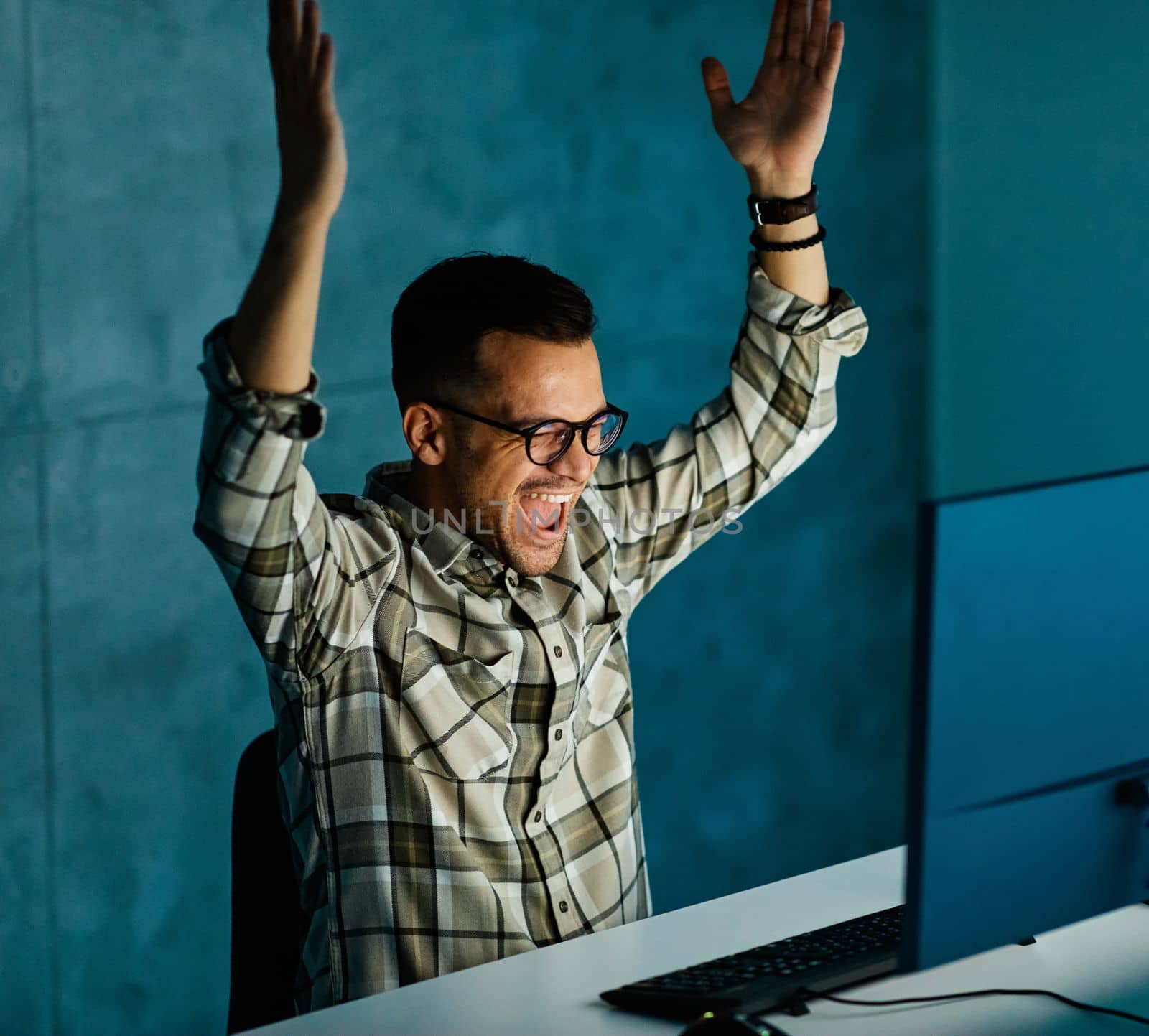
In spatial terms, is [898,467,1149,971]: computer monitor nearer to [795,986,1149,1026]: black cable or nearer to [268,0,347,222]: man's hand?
[795,986,1149,1026]: black cable

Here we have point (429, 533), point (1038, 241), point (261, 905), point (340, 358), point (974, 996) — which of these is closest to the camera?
point (974, 996)

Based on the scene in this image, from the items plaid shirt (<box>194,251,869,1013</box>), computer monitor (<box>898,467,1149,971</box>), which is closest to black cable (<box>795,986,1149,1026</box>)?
computer monitor (<box>898,467,1149,971</box>)

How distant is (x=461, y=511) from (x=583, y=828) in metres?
0.43

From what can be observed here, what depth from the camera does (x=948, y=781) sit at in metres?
1.15

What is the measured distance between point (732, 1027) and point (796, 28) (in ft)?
4.13

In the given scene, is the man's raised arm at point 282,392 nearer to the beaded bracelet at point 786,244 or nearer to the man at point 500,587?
the man at point 500,587

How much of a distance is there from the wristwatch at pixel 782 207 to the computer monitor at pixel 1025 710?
778 mm

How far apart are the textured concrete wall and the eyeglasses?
1.07 meters

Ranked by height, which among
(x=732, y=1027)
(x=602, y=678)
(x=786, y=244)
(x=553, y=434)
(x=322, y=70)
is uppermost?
(x=786, y=244)

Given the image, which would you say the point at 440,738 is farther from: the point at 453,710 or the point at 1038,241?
the point at 1038,241

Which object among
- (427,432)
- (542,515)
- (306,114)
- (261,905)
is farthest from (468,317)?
(261,905)

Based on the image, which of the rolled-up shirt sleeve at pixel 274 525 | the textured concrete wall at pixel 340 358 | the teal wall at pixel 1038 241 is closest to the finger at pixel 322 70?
the rolled-up shirt sleeve at pixel 274 525

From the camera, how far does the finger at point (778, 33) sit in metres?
1.86

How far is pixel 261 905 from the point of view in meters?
1.68
